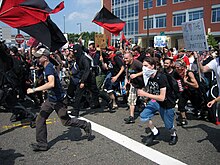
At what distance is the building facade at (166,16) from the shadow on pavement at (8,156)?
26.6 metres

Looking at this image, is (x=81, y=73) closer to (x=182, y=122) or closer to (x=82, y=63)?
(x=82, y=63)

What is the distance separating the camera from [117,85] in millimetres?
8156

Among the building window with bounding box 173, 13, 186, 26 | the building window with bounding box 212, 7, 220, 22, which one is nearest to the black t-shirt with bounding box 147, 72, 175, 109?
the building window with bounding box 212, 7, 220, 22

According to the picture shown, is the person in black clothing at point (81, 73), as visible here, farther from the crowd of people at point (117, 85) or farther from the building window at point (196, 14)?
the building window at point (196, 14)

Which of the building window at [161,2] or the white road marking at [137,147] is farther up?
the building window at [161,2]

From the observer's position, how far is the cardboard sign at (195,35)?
4.77 metres

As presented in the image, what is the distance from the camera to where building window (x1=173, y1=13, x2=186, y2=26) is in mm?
39000

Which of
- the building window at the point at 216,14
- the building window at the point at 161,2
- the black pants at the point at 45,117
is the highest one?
the building window at the point at 161,2

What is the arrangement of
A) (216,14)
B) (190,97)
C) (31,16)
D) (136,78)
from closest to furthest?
(31,16) < (136,78) < (190,97) < (216,14)

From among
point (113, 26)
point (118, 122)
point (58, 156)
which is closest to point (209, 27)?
point (113, 26)

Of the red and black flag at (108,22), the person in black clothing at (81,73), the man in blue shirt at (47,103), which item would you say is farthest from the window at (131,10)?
the man in blue shirt at (47,103)

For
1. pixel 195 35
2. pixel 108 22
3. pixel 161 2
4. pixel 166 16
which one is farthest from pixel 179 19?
pixel 195 35

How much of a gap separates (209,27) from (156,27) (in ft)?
34.2

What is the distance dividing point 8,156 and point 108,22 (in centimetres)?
584
